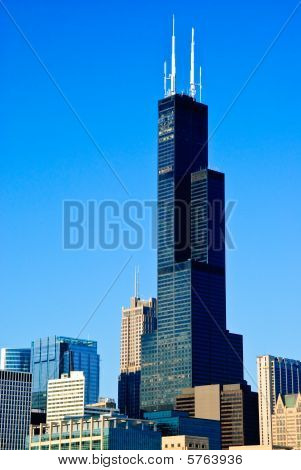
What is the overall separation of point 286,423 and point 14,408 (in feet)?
192

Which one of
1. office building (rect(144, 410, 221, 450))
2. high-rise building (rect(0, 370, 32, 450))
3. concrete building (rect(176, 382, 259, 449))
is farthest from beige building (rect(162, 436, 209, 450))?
high-rise building (rect(0, 370, 32, 450))

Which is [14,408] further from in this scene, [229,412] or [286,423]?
[286,423]

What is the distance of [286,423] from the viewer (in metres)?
195

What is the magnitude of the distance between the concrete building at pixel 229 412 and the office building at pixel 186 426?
9336 millimetres

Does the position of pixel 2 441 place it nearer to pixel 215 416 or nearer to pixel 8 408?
pixel 8 408

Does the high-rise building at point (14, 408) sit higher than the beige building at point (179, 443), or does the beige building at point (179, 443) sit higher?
the high-rise building at point (14, 408)

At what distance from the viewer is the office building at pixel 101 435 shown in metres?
139

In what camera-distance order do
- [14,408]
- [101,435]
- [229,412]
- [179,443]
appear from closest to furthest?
[101,435]
[179,443]
[14,408]
[229,412]

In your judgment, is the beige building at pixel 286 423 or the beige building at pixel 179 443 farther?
the beige building at pixel 286 423

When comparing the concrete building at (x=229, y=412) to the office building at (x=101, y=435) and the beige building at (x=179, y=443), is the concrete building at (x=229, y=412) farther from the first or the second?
the office building at (x=101, y=435)

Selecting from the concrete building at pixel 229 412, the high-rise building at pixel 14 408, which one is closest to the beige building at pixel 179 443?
the concrete building at pixel 229 412

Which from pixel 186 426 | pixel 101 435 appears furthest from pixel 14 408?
pixel 101 435

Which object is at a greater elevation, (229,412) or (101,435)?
(229,412)
